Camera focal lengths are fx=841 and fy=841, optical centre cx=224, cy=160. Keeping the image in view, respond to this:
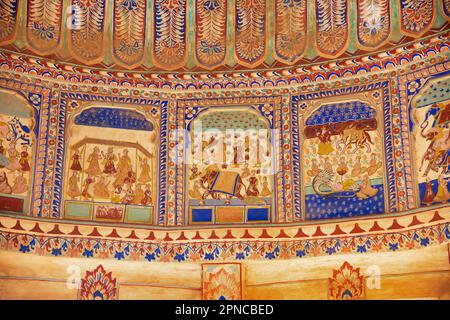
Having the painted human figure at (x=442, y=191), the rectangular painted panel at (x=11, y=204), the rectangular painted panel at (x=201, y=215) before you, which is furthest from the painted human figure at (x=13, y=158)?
the painted human figure at (x=442, y=191)

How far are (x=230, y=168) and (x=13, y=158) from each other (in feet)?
10.2

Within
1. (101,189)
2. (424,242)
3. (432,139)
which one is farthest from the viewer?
(101,189)

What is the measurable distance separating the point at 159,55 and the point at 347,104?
293cm

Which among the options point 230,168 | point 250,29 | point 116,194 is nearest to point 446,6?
point 250,29

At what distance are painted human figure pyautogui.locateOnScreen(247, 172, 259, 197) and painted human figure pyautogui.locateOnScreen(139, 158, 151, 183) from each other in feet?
4.83

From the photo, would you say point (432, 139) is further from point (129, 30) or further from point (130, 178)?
point (129, 30)

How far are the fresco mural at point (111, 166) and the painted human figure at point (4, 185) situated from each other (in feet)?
2.63

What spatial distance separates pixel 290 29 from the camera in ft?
41.4

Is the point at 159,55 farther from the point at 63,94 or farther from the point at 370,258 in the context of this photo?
the point at 370,258

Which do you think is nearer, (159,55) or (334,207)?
(334,207)

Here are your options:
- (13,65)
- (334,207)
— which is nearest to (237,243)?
(334,207)

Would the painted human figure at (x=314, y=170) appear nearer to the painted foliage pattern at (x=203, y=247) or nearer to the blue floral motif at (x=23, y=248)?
the painted foliage pattern at (x=203, y=247)

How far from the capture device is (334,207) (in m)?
11.8

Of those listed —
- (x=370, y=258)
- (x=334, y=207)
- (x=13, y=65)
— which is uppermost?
(x=13, y=65)
